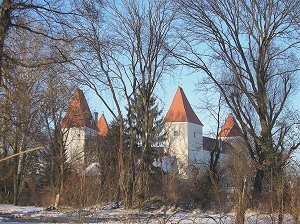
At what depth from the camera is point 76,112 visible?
90.2 ft

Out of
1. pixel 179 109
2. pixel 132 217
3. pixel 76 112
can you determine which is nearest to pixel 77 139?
pixel 76 112

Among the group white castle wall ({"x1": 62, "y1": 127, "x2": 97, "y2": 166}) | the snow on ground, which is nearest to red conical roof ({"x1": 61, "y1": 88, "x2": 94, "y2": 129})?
white castle wall ({"x1": 62, "y1": 127, "x2": 97, "y2": 166})

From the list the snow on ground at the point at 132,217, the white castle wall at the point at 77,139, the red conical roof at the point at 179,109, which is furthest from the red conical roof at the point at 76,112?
the red conical roof at the point at 179,109

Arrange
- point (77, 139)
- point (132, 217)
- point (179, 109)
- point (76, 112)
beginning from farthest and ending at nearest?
point (179, 109) < point (77, 139) < point (76, 112) < point (132, 217)

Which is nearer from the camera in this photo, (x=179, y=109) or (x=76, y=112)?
(x=76, y=112)

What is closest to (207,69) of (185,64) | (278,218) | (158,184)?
(185,64)

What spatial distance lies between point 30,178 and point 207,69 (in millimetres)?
26420

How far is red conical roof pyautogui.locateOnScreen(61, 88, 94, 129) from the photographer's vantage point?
27.3 metres

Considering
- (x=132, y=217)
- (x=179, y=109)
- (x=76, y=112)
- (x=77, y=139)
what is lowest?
(x=132, y=217)

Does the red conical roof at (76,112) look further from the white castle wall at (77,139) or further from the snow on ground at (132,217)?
the snow on ground at (132,217)

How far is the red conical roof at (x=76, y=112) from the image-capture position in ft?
89.7

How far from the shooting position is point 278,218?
26.3 ft

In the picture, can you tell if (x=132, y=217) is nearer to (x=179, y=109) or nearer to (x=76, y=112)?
(x=76, y=112)

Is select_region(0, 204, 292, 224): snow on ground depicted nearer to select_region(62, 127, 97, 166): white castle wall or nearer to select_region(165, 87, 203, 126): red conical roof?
select_region(62, 127, 97, 166): white castle wall
